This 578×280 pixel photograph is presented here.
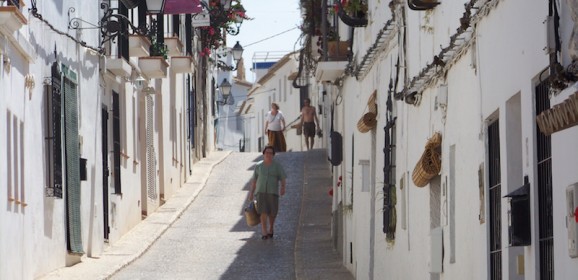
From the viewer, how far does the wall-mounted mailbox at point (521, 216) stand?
27.6 feet

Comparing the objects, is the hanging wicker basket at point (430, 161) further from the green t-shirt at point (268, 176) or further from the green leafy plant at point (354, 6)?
the green t-shirt at point (268, 176)

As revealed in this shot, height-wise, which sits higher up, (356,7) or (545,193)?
(356,7)

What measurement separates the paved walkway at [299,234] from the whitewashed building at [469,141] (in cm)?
223

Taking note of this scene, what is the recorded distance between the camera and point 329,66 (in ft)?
71.4

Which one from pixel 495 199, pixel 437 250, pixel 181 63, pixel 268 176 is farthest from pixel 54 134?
pixel 181 63

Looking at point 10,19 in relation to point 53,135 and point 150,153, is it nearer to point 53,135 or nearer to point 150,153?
point 53,135

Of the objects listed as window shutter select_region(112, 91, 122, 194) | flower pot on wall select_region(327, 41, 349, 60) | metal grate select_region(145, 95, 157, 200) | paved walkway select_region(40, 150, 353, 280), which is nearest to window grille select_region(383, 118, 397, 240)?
paved walkway select_region(40, 150, 353, 280)

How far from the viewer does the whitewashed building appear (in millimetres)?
7492

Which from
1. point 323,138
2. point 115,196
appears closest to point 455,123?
point 115,196

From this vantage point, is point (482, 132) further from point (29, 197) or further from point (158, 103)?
point (158, 103)

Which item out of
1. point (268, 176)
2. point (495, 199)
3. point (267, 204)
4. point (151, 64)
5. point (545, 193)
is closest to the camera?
point (545, 193)

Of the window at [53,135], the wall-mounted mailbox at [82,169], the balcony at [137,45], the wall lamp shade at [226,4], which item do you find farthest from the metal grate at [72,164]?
the wall lamp shade at [226,4]

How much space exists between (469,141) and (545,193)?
226 cm

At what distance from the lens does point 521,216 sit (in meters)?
8.41
